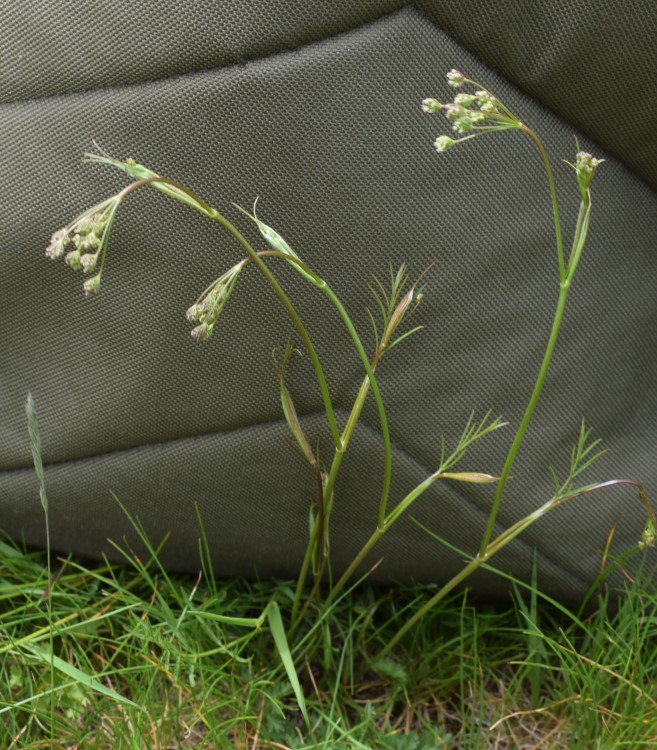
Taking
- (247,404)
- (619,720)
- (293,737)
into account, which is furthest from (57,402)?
(619,720)

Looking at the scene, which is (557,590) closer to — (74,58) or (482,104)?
(482,104)

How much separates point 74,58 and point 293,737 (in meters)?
0.70

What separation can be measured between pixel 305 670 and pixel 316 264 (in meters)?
0.47

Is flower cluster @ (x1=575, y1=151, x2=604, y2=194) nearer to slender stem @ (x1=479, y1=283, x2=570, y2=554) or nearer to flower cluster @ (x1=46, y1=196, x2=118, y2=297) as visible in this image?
slender stem @ (x1=479, y1=283, x2=570, y2=554)

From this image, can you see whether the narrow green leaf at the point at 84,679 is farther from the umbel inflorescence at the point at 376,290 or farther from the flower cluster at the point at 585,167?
the flower cluster at the point at 585,167

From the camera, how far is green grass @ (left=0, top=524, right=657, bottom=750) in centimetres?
97

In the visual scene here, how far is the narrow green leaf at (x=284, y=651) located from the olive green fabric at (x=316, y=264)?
90 millimetres

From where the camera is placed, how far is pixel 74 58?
34.8 inches

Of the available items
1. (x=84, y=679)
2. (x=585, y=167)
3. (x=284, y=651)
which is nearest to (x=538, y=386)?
(x=585, y=167)

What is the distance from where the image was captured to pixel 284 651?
3.22 ft

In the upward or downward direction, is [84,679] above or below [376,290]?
below

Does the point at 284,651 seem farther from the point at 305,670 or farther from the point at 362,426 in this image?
the point at 362,426

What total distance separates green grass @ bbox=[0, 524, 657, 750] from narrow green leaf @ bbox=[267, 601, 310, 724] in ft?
0.06

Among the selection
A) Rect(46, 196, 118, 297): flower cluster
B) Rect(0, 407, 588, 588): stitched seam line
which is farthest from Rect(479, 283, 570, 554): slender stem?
Rect(46, 196, 118, 297): flower cluster
